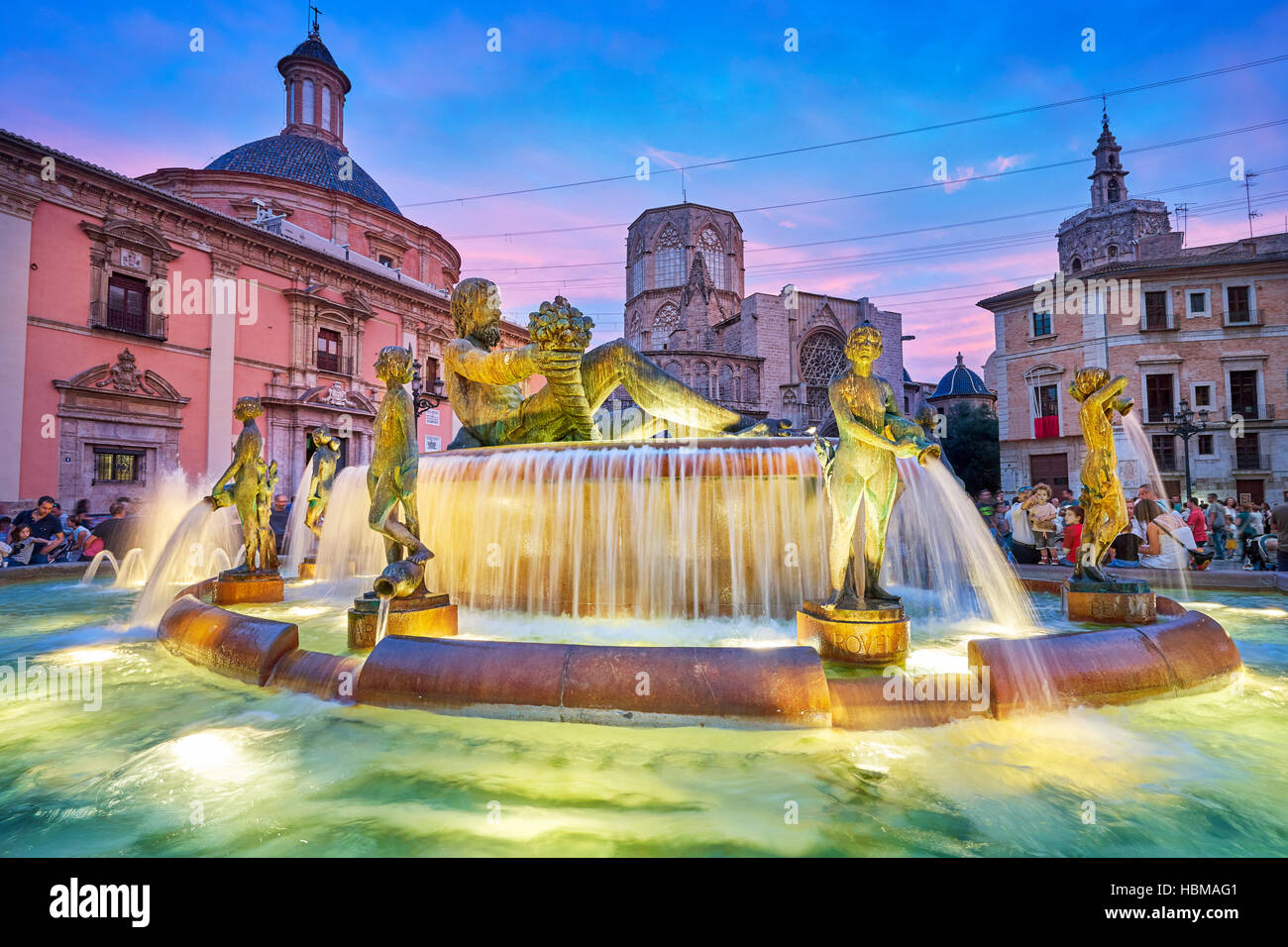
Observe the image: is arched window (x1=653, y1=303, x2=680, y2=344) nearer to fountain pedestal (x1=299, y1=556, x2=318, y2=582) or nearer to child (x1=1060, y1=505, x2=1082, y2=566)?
child (x1=1060, y1=505, x2=1082, y2=566)

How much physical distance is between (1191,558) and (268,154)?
39926 millimetres

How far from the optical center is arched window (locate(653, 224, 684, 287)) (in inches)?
2324

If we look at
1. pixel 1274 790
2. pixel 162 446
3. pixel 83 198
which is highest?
pixel 83 198

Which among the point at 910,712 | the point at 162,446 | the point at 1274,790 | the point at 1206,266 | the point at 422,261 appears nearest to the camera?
the point at 1274,790

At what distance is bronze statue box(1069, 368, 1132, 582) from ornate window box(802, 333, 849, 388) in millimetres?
48511

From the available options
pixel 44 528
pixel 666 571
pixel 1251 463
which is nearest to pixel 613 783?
pixel 666 571

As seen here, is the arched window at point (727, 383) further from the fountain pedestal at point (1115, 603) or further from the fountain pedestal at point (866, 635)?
the fountain pedestal at point (866, 635)

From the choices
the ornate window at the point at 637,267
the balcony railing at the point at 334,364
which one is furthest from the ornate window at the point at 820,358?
the balcony railing at the point at 334,364

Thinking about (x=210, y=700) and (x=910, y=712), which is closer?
(x=910, y=712)

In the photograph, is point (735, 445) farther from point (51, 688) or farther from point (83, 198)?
point (83, 198)

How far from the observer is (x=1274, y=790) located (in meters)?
2.31

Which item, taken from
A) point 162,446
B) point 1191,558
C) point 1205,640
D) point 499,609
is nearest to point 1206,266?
point 1191,558

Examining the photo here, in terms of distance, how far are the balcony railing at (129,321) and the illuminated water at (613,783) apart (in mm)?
21939

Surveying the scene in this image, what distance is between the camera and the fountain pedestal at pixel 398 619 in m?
3.75
